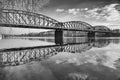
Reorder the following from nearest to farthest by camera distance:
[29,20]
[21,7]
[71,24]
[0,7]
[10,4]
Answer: [0,7] < [10,4] < [21,7] < [29,20] < [71,24]

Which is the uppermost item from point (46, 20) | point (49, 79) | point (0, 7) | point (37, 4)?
point (46, 20)

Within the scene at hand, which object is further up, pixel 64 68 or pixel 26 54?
pixel 64 68

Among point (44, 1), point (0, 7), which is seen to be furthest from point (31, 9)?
point (0, 7)

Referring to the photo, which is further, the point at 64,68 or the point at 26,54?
the point at 26,54

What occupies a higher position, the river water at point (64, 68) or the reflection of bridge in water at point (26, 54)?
the river water at point (64, 68)

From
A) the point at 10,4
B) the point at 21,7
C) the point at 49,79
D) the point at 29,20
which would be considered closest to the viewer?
the point at 49,79

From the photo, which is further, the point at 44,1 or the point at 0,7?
the point at 44,1

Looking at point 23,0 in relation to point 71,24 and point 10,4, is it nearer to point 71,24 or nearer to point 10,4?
point 10,4

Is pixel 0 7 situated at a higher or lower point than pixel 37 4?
lower

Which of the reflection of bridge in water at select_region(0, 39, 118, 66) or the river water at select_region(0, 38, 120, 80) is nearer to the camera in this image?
the river water at select_region(0, 38, 120, 80)

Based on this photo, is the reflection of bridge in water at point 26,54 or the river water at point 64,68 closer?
the river water at point 64,68

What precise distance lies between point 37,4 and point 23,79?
1536cm

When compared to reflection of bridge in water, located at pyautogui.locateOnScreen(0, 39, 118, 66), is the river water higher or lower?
higher

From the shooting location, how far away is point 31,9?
18484mm
